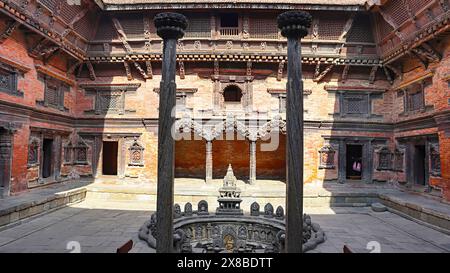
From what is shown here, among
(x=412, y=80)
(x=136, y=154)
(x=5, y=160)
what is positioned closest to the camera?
(x=5, y=160)

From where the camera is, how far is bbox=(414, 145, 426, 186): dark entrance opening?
42.4 feet

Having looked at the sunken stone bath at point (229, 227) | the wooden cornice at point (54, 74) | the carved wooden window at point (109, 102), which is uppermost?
the wooden cornice at point (54, 74)

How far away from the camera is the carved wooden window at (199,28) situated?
14.4m

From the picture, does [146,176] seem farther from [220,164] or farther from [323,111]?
[323,111]

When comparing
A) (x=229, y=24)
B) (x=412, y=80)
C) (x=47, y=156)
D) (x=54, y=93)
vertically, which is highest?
(x=229, y=24)

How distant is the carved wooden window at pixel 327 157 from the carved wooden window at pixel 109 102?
1031 cm

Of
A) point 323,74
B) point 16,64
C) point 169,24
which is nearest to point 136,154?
point 16,64

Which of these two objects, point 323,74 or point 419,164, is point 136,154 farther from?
point 419,164

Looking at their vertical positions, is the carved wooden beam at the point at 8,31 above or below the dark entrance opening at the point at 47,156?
above

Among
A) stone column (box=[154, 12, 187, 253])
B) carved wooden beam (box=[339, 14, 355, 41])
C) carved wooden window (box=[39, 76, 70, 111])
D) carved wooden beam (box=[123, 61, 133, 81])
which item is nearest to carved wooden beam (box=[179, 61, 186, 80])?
carved wooden beam (box=[123, 61, 133, 81])

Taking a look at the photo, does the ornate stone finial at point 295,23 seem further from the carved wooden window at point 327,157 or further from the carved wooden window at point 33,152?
the carved wooden window at point 33,152

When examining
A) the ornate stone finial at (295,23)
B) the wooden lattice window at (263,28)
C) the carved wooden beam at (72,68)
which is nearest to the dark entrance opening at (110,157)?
the carved wooden beam at (72,68)

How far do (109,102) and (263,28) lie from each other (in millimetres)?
8581

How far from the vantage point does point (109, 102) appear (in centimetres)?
1502
